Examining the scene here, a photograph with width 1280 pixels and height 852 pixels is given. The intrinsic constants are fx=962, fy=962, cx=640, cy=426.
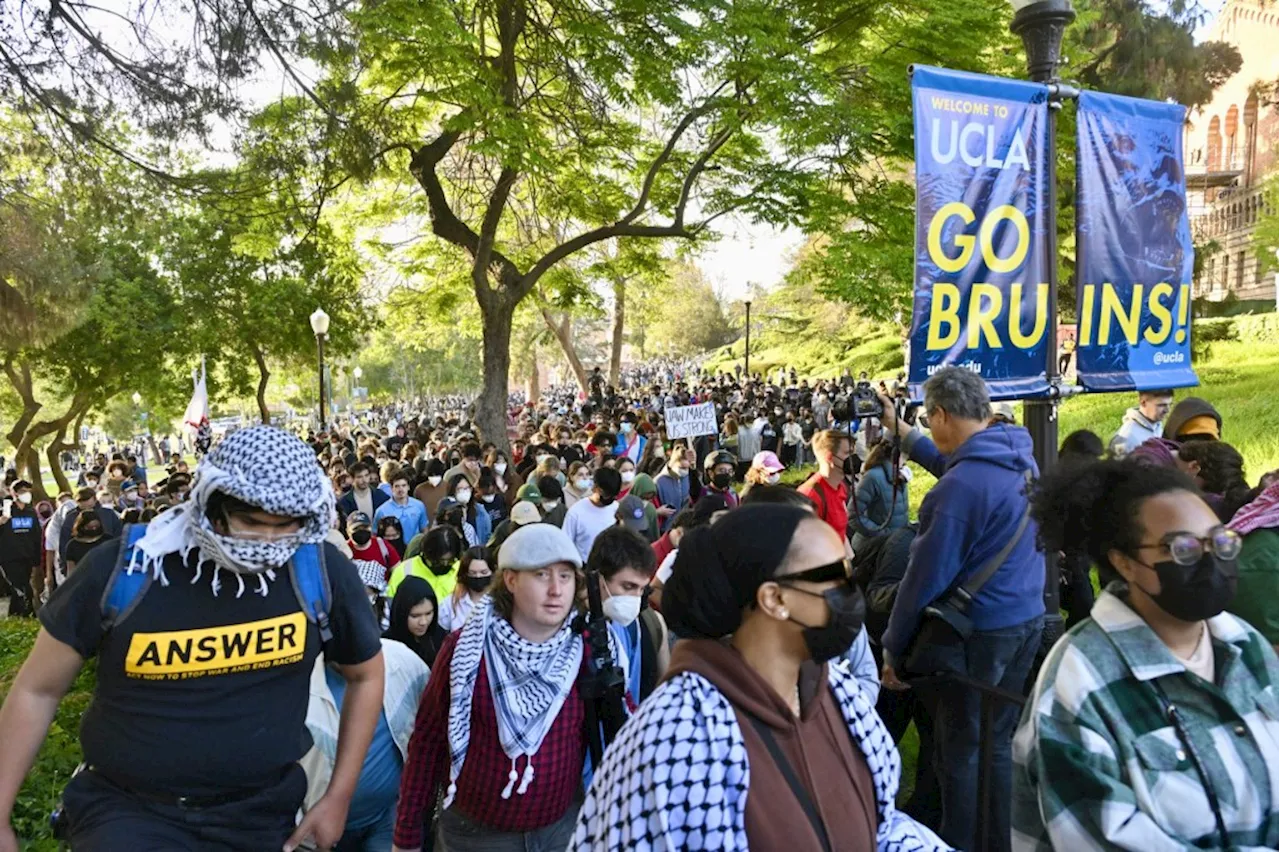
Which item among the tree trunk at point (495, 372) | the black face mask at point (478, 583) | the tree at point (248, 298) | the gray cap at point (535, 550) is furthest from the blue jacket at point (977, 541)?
the tree at point (248, 298)

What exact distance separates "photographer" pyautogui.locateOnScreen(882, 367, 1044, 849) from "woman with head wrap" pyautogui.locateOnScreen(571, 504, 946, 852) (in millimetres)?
1817

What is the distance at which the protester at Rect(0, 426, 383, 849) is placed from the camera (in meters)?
2.36

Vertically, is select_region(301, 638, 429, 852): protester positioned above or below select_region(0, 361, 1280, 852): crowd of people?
below

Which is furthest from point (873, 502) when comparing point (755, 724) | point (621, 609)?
point (755, 724)

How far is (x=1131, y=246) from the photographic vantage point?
4980 millimetres

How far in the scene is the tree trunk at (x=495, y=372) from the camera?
16.9 m

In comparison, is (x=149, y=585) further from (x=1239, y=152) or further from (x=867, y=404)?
(x=1239, y=152)

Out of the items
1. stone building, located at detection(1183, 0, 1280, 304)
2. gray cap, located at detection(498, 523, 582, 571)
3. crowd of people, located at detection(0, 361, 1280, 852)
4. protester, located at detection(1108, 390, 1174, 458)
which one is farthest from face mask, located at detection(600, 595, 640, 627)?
stone building, located at detection(1183, 0, 1280, 304)

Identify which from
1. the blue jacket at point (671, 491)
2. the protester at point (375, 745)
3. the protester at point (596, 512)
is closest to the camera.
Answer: the protester at point (375, 745)

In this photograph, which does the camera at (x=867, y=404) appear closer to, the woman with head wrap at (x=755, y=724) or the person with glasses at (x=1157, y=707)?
the person with glasses at (x=1157, y=707)

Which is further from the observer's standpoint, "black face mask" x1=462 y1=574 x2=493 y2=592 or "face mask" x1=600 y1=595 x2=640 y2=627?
"black face mask" x1=462 y1=574 x2=493 y2=592

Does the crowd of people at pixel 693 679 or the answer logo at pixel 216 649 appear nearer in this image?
the crowd of people at pixel 693 679

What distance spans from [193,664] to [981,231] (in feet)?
12.7

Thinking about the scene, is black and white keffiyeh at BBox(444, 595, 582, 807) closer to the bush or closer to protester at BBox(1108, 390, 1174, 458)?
the bush
